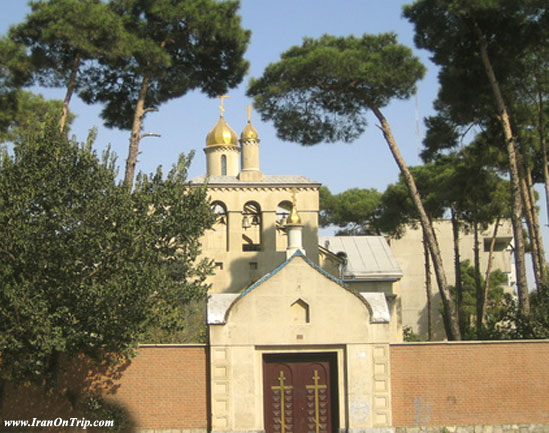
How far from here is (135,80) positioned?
23781 millimetres

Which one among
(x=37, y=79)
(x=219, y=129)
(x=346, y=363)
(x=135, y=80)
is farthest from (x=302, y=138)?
(x=219, y=129)

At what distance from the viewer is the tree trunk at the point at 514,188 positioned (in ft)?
67.4

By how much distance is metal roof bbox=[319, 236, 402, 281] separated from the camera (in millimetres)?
34281

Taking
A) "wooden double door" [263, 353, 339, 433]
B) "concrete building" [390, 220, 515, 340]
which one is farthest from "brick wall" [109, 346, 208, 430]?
"concrete building" [390, 220, 515, 340]

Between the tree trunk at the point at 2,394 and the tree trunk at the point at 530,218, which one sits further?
the tree trunk at the point at 530,218

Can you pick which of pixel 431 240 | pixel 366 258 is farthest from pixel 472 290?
pixel 431 240

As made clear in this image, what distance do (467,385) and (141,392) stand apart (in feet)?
23.3

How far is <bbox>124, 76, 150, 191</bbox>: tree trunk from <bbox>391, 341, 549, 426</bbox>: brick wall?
838 cm

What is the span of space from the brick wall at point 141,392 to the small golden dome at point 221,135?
28450 millimetres

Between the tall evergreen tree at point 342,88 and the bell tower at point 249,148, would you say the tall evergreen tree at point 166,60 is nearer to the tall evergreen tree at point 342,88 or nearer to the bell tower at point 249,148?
the tall evergreen tree at point 342,88

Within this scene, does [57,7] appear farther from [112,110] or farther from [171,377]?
[171,377]

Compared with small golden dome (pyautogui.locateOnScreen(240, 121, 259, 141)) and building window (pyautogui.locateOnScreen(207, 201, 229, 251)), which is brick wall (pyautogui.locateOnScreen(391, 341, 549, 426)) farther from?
small golden dome (pyautogui.locateOnScreen(240, 121, 259, 141))

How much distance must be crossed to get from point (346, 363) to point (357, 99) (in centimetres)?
991

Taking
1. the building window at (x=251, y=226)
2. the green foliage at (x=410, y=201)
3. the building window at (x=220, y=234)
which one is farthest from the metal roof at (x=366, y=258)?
the building window at (x=220, y=234)
